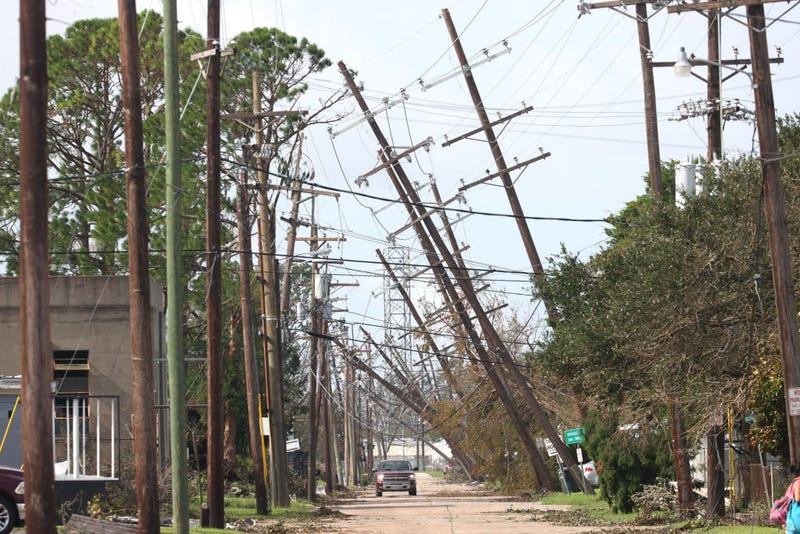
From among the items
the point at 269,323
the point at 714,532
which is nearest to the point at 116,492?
the point at 269,323

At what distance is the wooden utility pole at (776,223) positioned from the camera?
1786 cm

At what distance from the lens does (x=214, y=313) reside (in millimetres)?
24203

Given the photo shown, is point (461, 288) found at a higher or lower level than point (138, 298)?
higher

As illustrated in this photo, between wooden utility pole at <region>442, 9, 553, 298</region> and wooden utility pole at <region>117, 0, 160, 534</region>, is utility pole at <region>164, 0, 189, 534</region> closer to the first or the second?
wooden utility pole at <region>117, 0, 160, 534</region>

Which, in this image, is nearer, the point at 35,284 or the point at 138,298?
the point at 35,284

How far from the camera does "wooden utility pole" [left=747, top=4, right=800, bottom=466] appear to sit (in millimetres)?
17859

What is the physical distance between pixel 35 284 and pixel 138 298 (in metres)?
5.76

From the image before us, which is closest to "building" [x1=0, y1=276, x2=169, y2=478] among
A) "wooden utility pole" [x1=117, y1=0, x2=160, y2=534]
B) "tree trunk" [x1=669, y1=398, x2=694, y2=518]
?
"tree trunk" [x1=669, y1=398, x2=694, y2=518]

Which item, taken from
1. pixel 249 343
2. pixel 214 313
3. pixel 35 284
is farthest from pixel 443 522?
pixel 35 284

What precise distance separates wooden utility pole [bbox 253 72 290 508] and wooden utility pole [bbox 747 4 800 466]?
59.9ft

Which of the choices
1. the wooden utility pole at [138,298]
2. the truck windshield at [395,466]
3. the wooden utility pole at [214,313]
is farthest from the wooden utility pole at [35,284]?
the truck windshield at [395,466]

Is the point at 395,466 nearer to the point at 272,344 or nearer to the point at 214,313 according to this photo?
the point at 272,344

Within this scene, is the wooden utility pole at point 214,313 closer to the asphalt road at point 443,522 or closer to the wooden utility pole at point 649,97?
the asphalt road at point 443,522

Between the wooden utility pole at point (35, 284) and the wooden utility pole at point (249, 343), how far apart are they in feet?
61.5
